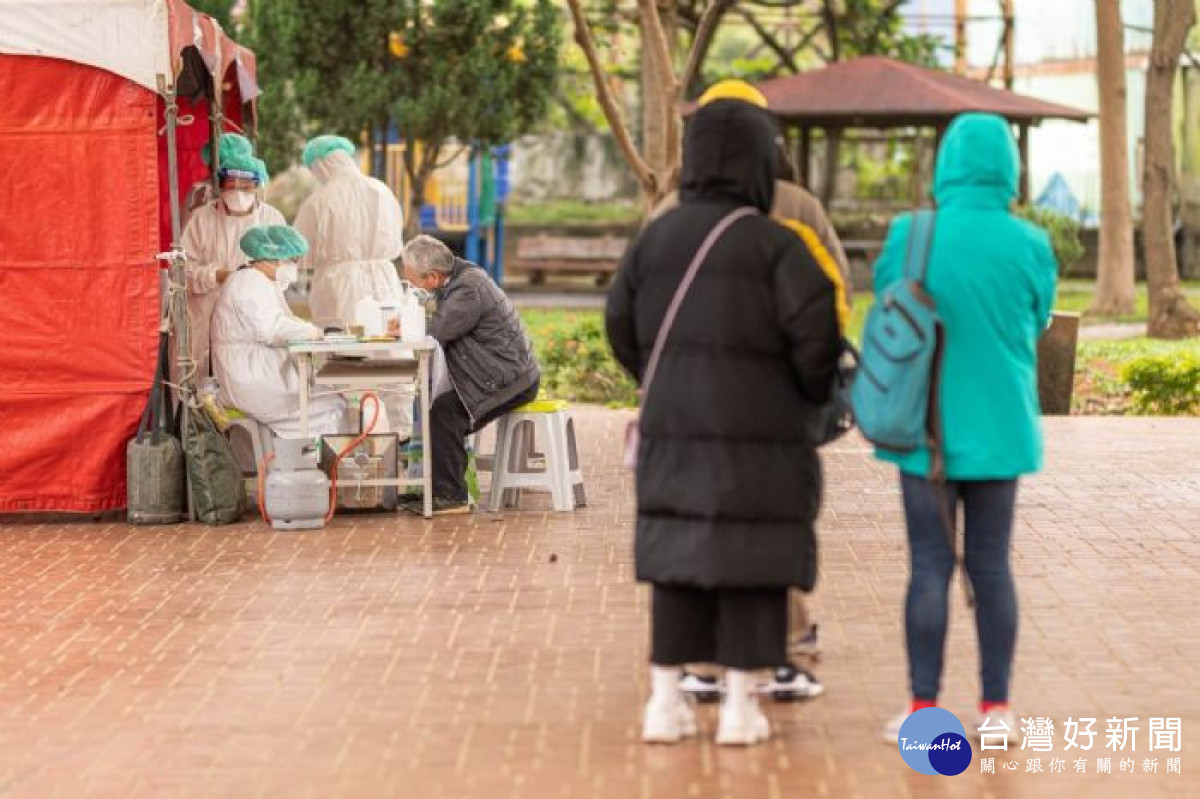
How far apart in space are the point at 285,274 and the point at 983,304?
5732 millimetres

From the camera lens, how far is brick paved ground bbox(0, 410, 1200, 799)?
242 inches

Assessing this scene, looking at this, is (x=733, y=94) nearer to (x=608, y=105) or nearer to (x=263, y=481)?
(x=263, y=481)

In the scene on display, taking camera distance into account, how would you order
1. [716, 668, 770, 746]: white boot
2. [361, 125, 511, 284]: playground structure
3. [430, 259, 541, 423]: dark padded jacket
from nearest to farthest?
[716, 668, 770, 746]: white boot
[430, 259, 541, 423]: dark padded jacket
[361, 125, 511, 284]: playground structure

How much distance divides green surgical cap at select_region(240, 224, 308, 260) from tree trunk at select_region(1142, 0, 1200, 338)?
504 inches

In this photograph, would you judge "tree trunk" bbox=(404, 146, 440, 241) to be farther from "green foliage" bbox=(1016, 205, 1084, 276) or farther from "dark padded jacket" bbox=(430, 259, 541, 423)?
"dark padded jacket" bbox=(430, 259, 541, 423)

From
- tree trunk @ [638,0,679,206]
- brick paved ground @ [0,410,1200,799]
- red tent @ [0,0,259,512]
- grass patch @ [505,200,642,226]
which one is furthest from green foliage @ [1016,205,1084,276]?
red tent @ [0,0,259,512]

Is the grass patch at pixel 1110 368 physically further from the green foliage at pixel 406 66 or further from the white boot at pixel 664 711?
the white boot at pixel 664 711

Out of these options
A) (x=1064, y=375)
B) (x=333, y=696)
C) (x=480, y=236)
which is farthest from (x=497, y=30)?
(x=333, y=696)

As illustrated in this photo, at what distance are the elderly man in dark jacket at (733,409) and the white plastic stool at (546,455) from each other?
4501 millimetres

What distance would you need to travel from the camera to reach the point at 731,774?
612cm

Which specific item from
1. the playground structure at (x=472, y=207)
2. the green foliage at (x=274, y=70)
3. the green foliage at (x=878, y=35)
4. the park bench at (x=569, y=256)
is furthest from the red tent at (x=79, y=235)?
the green foliage at (x=878, y=35)

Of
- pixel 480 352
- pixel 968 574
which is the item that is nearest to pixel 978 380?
pixel 968 574

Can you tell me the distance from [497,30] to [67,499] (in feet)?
44.3

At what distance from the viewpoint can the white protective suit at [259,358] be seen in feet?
36.0
